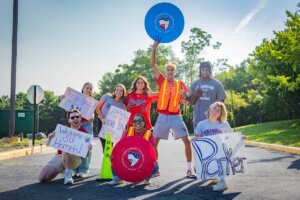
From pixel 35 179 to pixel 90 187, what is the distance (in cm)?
137

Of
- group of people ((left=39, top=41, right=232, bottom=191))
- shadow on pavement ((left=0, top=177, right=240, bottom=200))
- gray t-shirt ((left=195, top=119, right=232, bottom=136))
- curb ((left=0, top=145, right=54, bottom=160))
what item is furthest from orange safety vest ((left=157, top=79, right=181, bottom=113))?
curb ((left=0, top=145, right=54, bottom=160))

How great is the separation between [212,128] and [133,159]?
1433 millimetres

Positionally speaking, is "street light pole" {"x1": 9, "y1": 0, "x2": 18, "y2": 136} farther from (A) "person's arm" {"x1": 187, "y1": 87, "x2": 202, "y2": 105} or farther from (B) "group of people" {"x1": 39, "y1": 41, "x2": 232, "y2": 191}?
(A) "person's arm" {"x1": 187, "y1": 87, "x2": 202, "y2": 105}

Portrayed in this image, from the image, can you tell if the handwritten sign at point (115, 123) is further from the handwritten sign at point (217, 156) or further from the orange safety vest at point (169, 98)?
the handwritten sign at point (217, 156)

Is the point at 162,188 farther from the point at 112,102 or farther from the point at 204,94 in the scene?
the point at 112,102

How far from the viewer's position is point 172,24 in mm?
7305

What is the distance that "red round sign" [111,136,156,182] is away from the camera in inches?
222

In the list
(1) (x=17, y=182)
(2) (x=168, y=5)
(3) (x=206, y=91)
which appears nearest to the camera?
(1) (x=17, y=182)

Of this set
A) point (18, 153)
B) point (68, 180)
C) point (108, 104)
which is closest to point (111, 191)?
point (68, 180)

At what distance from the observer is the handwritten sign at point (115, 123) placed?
22.1 feet

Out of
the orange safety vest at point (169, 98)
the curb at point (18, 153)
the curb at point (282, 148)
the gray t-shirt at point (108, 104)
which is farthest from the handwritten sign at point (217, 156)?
the curb at point (282, 148)

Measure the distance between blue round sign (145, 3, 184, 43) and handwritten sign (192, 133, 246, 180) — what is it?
262cm

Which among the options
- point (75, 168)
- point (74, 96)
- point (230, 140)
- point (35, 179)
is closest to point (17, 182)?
point (35, 179)

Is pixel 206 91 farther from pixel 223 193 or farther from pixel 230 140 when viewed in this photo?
pixel 223 193
